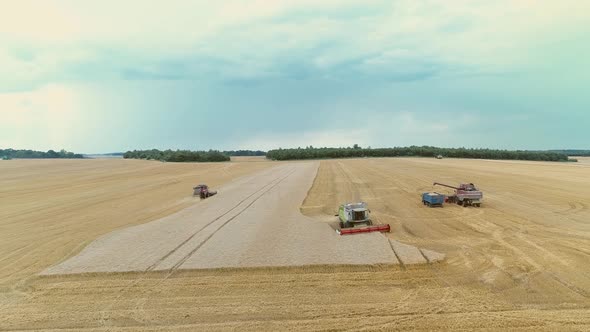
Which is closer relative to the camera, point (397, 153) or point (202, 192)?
point (202, 192)

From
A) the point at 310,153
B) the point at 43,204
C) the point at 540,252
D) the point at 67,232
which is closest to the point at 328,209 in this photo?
the point at 540,252

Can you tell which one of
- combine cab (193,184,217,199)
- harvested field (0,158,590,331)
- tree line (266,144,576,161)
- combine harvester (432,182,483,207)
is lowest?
harvested field (0,158,590,331)

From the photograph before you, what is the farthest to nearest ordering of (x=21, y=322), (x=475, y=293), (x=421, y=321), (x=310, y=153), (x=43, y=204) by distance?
1. (x=310, y=153)
2. (x=43, y=204)
3. (x=475, y=293)
4. (x=21, y=322)
5. (x=421, y=321)

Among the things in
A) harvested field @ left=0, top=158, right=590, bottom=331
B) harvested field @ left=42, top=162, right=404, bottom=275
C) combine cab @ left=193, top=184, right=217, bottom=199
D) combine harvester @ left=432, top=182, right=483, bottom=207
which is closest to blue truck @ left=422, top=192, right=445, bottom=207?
combine harvester @ left=432, top=182, right=483, bottom=207

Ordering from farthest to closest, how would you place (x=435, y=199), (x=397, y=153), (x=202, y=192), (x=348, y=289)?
(x=397, y=153)
(x=202, y=192)
(x=435, y=199)
(x=348, y=289)

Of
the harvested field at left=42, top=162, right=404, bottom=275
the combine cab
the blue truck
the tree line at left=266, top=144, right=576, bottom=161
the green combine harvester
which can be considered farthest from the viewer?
the tree line at left=266, top=144, right=576, bottom=161

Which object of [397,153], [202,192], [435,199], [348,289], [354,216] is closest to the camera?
[348,289]

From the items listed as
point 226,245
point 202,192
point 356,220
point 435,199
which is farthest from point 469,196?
point 202,192

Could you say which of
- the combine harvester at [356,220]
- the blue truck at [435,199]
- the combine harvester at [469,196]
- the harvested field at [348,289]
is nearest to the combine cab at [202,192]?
the harvested field at [348,289]

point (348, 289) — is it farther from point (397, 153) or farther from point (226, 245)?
point (397, 153)

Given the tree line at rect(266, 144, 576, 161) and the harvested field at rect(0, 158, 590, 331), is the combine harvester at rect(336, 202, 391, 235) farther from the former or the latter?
the tree line at rect(266, 144, 576, 161)

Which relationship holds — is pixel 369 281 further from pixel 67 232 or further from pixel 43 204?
pixel 43 204
